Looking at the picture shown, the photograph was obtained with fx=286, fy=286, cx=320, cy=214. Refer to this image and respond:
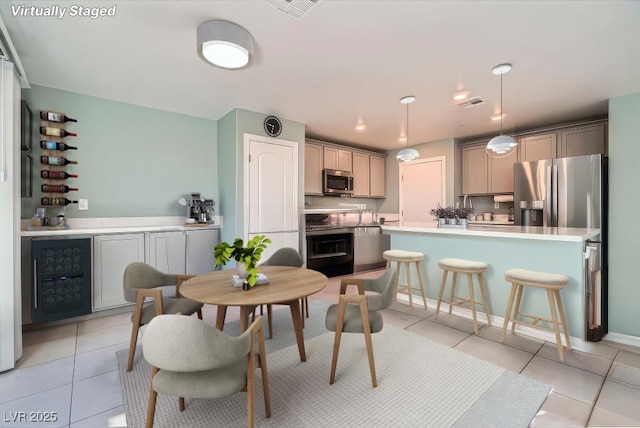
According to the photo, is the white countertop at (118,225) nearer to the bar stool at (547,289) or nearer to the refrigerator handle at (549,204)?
the bar stool at (547,289)

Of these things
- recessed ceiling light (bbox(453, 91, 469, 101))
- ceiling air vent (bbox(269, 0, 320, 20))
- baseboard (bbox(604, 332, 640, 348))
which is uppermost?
recessed ceiling light (bbox(453, 91, 469, 101))

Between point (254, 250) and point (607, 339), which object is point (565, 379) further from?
point (254, 250)

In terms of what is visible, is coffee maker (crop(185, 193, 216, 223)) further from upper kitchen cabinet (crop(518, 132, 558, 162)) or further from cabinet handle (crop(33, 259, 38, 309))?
upper kitchen cabinet (crop(518, 132, 558, 162))

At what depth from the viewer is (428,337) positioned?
2643mm

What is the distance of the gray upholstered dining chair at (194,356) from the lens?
3.76 ft

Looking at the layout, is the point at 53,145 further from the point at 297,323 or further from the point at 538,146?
the point at 538,146

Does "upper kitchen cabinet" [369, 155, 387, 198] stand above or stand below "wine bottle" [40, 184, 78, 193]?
above

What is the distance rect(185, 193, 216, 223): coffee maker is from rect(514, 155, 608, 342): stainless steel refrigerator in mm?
4150

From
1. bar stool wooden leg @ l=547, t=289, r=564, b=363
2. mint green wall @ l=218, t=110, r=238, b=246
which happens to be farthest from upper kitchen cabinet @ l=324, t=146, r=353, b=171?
→ bar stool wooden leg @ l=547, t=289, r=564, b=363

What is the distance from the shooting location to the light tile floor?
1.65m

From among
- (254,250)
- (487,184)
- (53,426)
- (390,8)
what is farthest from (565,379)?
(487,184)

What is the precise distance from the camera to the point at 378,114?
3.93 meters

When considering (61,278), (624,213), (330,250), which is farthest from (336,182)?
(61,278)

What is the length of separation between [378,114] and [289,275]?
270cm
